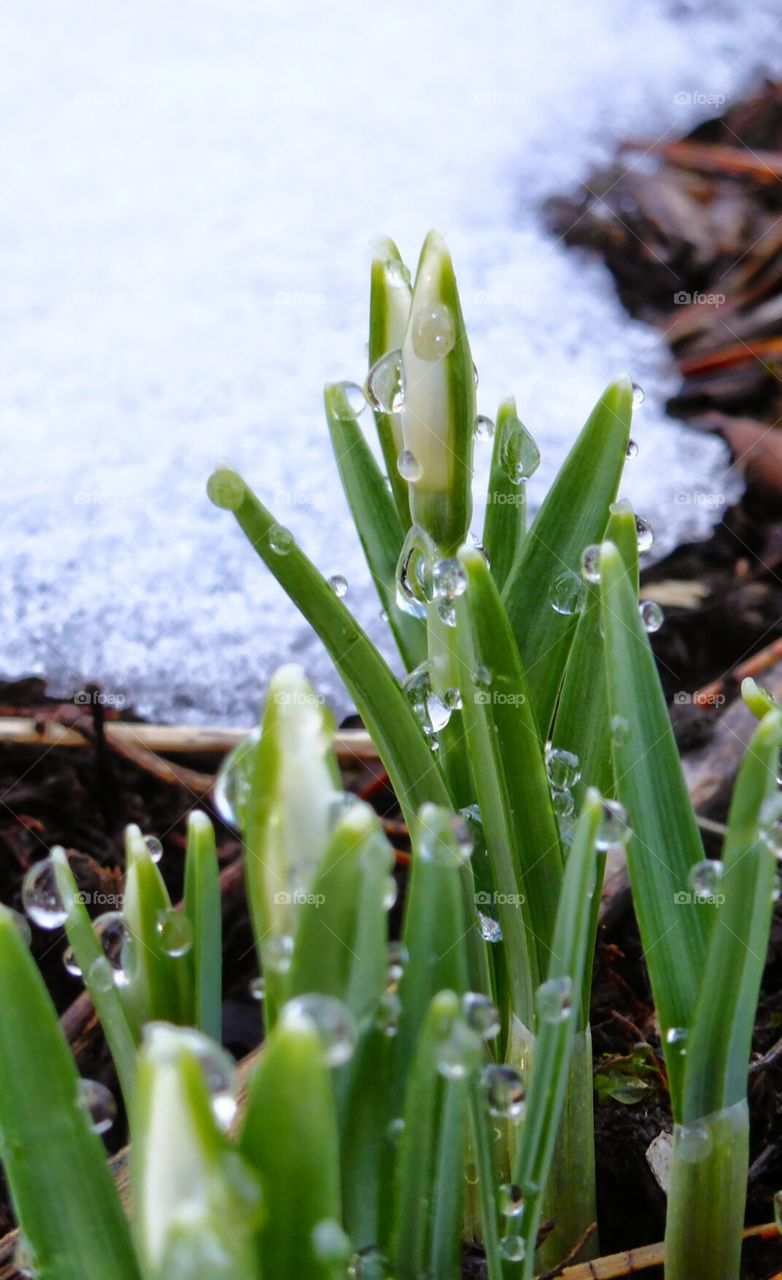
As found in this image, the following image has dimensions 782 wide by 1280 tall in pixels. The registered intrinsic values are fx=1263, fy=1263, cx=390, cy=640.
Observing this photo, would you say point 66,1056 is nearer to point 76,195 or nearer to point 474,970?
point 474,970

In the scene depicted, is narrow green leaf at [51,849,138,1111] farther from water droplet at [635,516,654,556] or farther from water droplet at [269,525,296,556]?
water droplet at [635,516,654,556]

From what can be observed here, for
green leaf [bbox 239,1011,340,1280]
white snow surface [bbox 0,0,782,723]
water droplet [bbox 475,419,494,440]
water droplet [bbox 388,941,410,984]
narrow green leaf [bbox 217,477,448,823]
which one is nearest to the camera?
green leaf [bbox 239,1011,340,1280]

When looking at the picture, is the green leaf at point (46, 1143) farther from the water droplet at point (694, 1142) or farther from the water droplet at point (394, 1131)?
the water droplet at point (694, 1142)

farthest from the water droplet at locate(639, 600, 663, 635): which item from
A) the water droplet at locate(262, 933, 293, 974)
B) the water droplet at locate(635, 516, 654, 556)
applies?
the water droplet at locate(262, 933, 293, 974)

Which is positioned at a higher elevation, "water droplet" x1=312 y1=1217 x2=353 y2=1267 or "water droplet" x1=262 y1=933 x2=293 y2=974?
"water droplet" x1=262 y1=933 x2=293 y2=974

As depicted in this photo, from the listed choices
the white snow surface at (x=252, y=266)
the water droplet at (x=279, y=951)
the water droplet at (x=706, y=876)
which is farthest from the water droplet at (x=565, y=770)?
the white snow surface at (x=252, y=266)

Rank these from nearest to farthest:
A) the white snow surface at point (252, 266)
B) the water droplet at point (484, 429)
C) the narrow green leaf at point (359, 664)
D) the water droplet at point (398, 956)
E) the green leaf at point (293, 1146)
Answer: the green leaf at point (293, 1146)
the water droplet at point (398, 956)
the narrow green leaf at point (359, 664)
the water droplet at point (484, 429)
the white snow surface at point (252, 266)

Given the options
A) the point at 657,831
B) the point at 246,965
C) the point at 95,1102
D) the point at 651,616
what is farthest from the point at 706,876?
the point at 246,965
